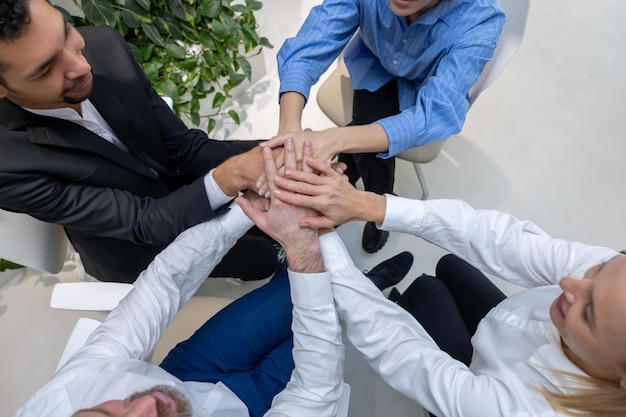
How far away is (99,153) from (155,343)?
21.2 inches

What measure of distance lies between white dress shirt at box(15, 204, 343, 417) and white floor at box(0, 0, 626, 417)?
0.65m

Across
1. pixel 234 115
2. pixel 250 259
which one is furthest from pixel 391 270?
pixel 234 115

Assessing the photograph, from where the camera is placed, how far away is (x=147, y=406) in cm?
73

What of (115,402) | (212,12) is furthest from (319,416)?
(212,12)

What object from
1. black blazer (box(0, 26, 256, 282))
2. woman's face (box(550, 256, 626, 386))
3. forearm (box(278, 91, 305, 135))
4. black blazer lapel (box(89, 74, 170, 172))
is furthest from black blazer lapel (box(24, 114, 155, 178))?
woman's face (box(550, 256, 626, 386))

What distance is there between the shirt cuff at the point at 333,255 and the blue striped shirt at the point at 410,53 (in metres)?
0.38

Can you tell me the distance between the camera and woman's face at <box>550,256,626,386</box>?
2.17 feet

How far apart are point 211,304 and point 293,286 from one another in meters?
0.52

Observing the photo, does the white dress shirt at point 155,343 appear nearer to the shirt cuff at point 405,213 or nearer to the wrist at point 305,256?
the wrist at point 305,256

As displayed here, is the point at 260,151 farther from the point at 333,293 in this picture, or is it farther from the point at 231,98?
the point at 231,98

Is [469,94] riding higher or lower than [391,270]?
higher

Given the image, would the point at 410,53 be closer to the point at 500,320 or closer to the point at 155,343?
the point at 500,320

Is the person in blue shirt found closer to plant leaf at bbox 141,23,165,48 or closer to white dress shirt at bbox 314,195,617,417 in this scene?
white dress shirt at bbox 314,195,617,417

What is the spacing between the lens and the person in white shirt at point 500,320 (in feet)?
2.35
